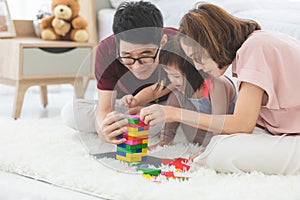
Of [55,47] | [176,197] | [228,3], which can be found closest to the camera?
[176,197]

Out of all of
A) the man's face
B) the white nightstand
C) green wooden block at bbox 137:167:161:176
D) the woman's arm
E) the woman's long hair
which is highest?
the woman's long hair

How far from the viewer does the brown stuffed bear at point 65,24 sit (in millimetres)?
2662

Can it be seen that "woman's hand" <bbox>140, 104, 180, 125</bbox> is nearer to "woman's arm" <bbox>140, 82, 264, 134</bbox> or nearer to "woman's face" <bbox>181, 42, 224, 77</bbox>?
"woman's arm" <bbox>140, 82, 264, 134</bbox>

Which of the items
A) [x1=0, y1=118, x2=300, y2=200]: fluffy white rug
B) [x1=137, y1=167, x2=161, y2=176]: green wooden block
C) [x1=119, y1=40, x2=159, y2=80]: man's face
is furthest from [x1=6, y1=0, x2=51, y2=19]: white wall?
[x1=137, y1=167, x2=161, y2=176]: green wooden block

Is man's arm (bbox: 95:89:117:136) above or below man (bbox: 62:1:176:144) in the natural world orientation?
below

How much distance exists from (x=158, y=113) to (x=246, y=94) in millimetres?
207

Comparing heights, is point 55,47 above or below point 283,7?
below

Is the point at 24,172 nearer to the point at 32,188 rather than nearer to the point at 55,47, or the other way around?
the point at 32,188

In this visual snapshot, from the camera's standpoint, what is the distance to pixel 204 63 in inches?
52.0

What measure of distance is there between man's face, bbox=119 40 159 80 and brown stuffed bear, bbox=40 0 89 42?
1.36 metres

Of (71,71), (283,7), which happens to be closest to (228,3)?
(283,7)

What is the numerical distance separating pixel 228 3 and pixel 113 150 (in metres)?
1.03

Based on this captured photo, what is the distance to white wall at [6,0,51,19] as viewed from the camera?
337cm

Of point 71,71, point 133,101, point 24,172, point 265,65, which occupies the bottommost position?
point 71,71
